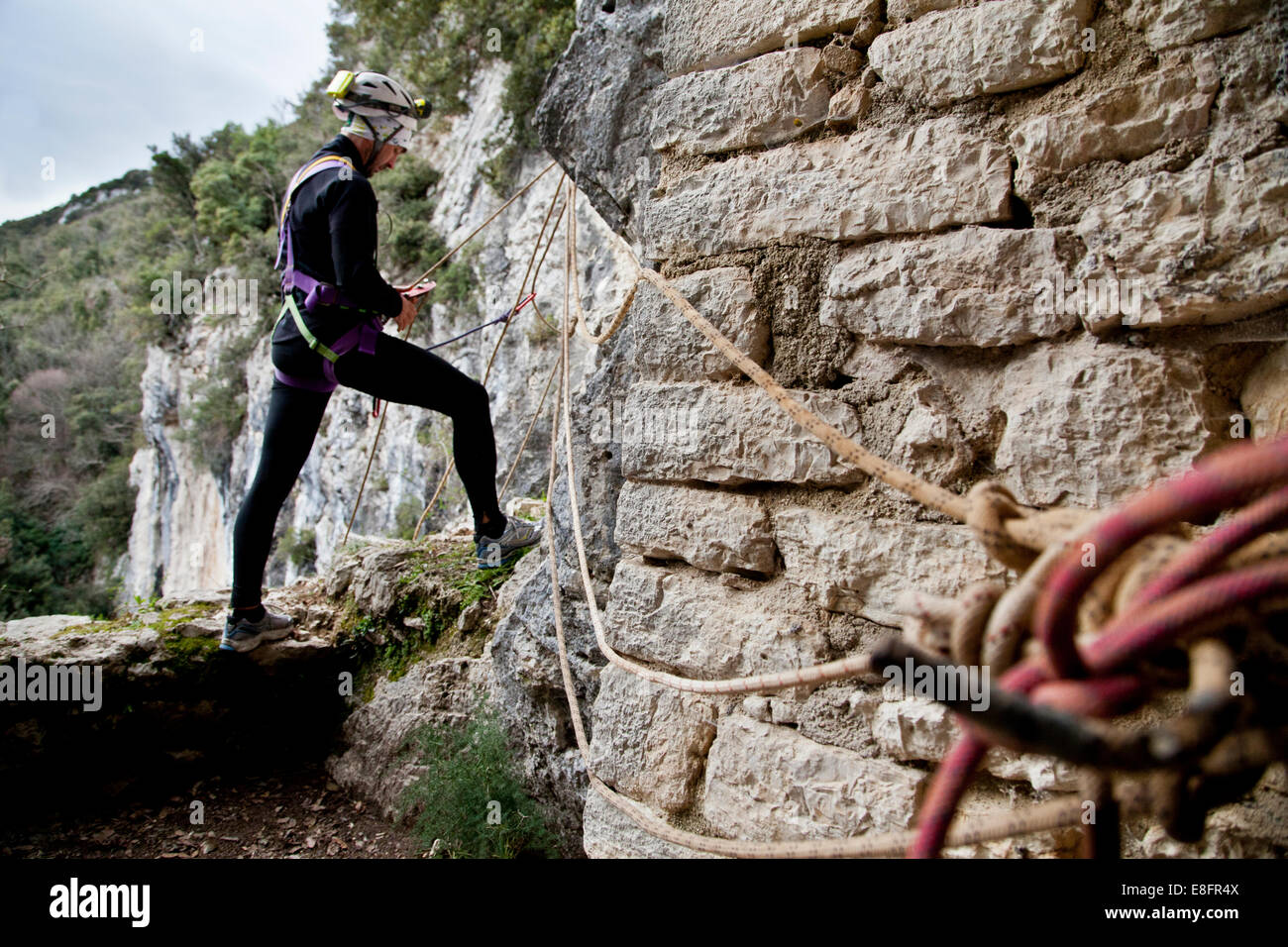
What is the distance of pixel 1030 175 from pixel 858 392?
1.45 ft

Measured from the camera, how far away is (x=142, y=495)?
1841 cm

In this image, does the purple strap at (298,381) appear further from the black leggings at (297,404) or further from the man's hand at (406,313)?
the man's hand at (406,313)

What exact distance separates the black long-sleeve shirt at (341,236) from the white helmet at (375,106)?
0.19 metres

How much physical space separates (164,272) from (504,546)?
1758 cm

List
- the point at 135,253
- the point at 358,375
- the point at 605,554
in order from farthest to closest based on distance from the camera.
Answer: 1. the point at 135,253
2. the point at 358,375
3. the point at 605,554

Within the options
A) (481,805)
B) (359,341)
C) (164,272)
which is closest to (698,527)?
(481,805)

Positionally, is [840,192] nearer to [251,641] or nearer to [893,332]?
[893,332]

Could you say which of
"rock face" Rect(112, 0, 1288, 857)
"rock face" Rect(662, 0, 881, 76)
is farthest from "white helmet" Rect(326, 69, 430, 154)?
"rock face" Rect(662, 0, 881, 76)

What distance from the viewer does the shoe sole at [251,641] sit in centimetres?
318

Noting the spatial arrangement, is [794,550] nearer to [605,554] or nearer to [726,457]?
[726,457]

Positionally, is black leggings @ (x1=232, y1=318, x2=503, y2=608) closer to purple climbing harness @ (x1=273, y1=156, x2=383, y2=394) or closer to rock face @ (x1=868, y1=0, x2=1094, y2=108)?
purple climbing harness @ (x1=273, y1=156, x2=383, y2=394)

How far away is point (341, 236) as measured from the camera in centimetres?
283

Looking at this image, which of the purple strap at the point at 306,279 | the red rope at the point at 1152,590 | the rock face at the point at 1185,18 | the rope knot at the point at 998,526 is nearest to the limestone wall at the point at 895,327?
the rock face at the point at 1185,18

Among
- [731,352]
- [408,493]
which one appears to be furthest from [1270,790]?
[408,493]
